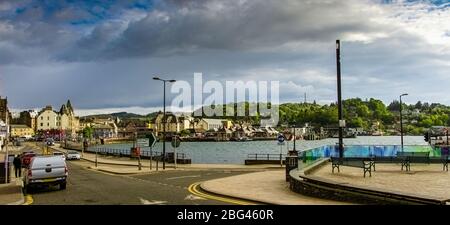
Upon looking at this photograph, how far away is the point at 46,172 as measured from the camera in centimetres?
2208

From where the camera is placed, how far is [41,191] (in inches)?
892

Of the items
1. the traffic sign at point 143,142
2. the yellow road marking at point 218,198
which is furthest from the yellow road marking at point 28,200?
the traffic sign at point 143,142

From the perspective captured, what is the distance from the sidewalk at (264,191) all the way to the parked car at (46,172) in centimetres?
716

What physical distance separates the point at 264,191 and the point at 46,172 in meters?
10.7

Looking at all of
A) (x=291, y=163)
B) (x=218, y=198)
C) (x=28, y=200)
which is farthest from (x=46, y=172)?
(x=291, y=163)

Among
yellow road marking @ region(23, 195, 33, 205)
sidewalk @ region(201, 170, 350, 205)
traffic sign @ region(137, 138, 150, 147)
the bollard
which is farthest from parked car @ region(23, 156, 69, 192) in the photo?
traffic sign @ region(137, 138, 150, 147)

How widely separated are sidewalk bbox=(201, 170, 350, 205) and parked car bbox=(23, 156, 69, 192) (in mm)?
7164

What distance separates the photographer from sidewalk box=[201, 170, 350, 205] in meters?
16.6

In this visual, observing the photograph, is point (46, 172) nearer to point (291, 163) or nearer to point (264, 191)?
point (264, 191)

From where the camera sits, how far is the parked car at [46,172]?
2180 cm

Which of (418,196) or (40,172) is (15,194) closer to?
(40,172)

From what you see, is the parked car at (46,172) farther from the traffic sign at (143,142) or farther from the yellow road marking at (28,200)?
the traffic sign at (143,142)

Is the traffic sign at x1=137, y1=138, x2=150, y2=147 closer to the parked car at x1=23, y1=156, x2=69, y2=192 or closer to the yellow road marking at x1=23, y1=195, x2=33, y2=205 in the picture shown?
the parked car at x1=23, y1=156, x2=69, y2=192
